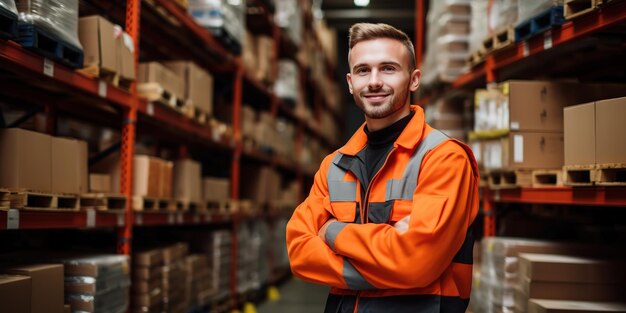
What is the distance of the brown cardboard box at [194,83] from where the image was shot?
19.8ft

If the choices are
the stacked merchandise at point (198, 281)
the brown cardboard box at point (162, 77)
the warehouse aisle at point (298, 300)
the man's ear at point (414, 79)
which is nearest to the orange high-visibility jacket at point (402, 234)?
the man's ear at point (414, 79)

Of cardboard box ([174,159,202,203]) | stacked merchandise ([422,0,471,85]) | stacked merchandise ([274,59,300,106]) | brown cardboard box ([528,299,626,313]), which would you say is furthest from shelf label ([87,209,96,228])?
stacked merchandise ([274,59,300,106])

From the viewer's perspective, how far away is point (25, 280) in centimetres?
329

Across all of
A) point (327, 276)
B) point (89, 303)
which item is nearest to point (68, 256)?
point (89, 303)

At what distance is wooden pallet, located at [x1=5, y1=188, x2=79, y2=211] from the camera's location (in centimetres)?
343

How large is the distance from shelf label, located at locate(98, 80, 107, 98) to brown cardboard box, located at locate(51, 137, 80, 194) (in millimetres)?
390

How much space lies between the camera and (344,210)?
289 cm

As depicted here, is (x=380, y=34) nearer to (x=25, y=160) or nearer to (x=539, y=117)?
(x=539, y=117)

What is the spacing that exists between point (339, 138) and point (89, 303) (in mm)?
15694

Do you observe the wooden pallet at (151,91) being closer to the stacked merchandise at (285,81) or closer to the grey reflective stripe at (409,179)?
the grey reflective stripe at (409,179)

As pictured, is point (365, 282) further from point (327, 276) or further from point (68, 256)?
point (68, 256)

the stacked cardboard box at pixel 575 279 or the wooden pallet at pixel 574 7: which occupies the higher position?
the wooden pallet at pixel 574 7

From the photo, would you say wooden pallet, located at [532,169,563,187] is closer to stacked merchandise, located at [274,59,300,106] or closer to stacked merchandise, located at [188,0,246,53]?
stacked merchandise, located at [188,0,246,53]

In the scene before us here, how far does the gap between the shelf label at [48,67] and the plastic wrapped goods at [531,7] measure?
323cm
